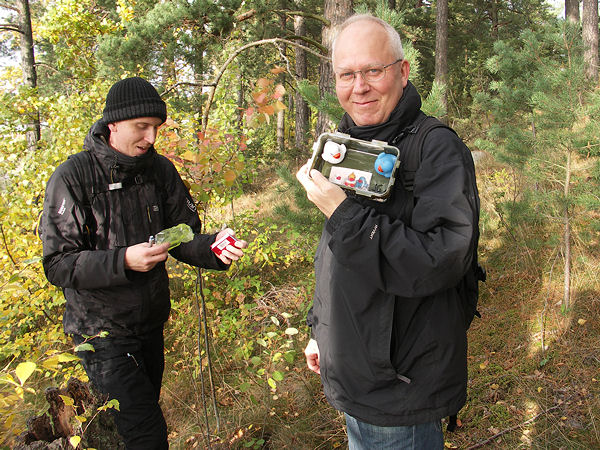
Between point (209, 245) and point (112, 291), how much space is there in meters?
0.53

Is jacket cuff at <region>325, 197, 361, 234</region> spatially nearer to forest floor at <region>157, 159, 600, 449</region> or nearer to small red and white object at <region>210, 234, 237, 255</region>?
small red and white object at <region>210, 234, 237, 255</region>

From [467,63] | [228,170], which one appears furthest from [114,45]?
[467,63]

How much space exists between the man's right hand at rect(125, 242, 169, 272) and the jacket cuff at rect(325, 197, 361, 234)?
3.36 ft

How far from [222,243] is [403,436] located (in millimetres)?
1228

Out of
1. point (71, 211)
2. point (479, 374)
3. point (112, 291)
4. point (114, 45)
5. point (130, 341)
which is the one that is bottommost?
point (479, 374)

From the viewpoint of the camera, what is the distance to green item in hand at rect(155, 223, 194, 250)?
211 centimetres

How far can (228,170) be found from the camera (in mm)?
2959

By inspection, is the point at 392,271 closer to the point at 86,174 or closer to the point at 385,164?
the point at 385,164

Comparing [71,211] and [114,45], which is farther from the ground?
[114,45]

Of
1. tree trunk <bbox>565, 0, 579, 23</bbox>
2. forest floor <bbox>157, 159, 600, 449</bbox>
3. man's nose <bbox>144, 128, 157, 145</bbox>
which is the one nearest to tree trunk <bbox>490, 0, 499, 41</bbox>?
tree trunk <bbox>565, 0, 579, 23</bbox>

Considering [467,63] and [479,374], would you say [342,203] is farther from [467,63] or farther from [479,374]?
[467,63]

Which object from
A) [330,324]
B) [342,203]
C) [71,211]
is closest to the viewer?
[342,203]

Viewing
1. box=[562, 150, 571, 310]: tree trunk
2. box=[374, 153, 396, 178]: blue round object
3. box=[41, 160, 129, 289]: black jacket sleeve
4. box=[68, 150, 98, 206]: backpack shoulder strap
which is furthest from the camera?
box=[562, 150, 571, 310]: tree trunk

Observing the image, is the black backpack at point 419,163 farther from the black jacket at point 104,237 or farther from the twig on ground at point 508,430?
the twig on ground at point 508,430
